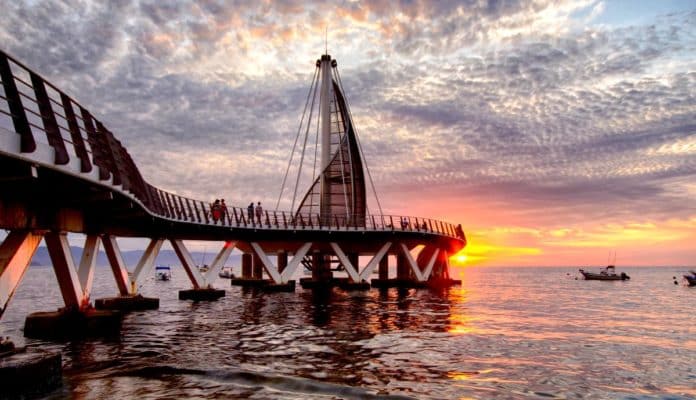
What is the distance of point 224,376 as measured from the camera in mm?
15195

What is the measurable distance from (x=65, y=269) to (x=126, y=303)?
13826mm

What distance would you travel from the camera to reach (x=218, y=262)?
46531 millimetres

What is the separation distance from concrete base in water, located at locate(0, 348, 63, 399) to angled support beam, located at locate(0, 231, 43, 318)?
364 cm

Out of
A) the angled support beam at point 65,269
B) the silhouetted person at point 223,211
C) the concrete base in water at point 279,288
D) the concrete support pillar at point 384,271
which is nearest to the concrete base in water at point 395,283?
the concrete support pillar at point 384,271

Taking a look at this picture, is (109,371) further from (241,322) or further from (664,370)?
(664,370)

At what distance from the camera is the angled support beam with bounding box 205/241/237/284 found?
45.8m

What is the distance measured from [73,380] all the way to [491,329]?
794 inches

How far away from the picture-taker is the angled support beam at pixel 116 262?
3002 centimetres

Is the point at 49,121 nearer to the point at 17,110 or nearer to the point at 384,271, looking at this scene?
the point at 17,110

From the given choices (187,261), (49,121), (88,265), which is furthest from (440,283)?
(49,121)

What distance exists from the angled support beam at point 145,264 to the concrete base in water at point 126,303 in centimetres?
134

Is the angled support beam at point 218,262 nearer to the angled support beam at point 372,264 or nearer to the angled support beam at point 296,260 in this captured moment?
the angled support beam at point 296,260

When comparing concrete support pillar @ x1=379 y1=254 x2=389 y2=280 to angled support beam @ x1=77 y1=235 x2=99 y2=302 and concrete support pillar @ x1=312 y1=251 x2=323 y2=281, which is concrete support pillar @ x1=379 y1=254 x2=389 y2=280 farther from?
angled support beam @ x1=77 y1=235 x2=99 y2=302

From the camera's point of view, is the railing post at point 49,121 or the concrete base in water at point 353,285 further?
the concrete base in water at point 353,285
